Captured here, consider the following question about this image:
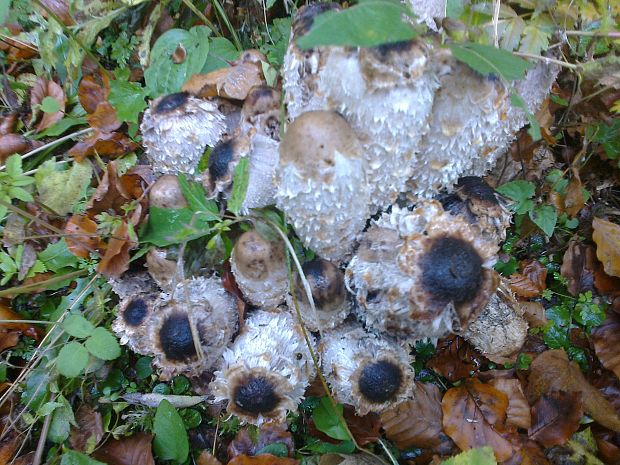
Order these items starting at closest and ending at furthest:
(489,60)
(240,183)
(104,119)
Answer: (489,60)
(240,183)
(104,119)

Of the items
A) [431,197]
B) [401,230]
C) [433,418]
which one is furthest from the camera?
[433,418]

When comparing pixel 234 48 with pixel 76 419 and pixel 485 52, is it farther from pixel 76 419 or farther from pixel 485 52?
pixel 76 419

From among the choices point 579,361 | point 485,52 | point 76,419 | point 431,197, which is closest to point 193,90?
point 431,197

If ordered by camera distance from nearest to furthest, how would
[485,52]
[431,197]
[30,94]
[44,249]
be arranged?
[485,52]
[431,197]
[44,249]
[30,94]

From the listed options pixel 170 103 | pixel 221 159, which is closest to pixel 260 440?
pixel 221 159

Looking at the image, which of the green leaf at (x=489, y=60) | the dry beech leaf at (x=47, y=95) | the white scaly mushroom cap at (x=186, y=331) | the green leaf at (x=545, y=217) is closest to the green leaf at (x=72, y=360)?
the white scaly mushroom cap at (x=186, y=331)

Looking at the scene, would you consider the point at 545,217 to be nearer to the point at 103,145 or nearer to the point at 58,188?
the point at 103,145
